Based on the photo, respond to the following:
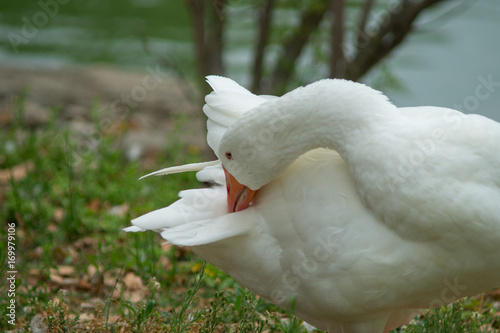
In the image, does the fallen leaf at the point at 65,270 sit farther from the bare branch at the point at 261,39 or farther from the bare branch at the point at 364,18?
the bare branch at the point at 364,18

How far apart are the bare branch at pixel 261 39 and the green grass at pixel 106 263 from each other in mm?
888

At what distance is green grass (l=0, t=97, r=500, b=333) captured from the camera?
2.88 metres

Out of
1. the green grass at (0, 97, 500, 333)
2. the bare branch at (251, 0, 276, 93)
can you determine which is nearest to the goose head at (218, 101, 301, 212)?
the green grass at (0, 97, 500, 333)

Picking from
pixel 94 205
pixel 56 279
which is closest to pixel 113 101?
pixel 94 205

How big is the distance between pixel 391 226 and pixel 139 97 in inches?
224

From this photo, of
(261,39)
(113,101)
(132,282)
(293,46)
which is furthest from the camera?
(113,101)

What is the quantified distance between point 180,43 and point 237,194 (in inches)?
328

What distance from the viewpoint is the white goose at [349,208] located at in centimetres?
227

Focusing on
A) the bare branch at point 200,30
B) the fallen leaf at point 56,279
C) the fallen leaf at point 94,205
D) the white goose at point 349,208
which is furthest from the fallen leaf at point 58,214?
the white goose at point 349,208

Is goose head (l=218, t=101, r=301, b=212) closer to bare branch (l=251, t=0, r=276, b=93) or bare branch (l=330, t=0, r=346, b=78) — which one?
bare branch (l=330, t=0, r=346, b=78)

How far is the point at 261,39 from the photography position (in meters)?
4.99

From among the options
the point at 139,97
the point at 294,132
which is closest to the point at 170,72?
the point at 139,97

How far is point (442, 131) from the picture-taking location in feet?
7.72

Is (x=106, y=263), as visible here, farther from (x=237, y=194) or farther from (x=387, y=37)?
(x=387, y=37)
